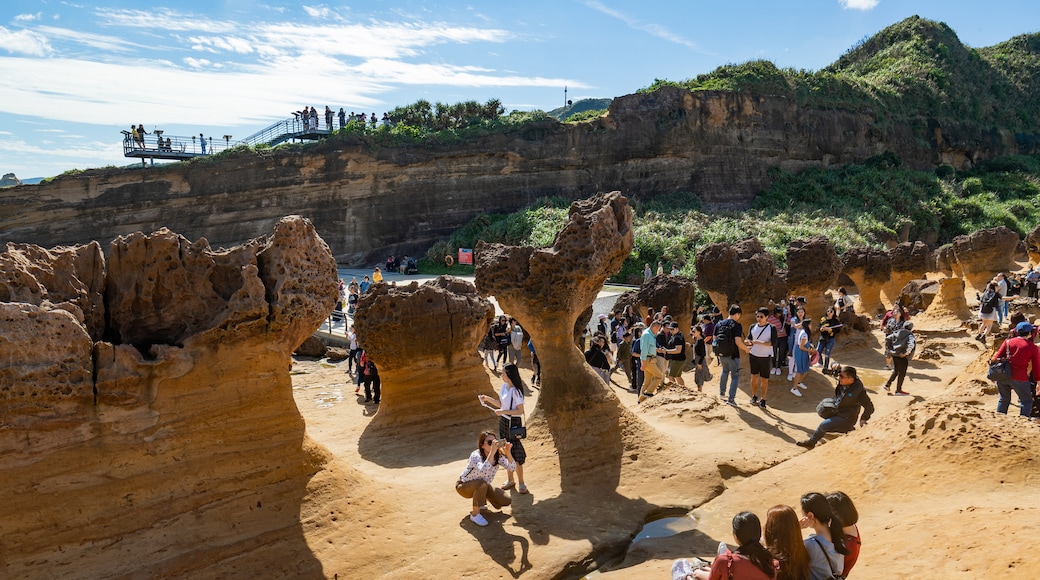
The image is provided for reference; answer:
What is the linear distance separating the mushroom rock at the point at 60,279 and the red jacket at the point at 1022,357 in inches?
357

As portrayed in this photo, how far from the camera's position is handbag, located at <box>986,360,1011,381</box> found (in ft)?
26.9

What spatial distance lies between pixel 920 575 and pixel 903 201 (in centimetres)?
4142

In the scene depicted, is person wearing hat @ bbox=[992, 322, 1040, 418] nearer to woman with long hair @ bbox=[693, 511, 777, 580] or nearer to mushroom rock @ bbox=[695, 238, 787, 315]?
woman with long hair @ bbox=[693, 511, 777, 580]

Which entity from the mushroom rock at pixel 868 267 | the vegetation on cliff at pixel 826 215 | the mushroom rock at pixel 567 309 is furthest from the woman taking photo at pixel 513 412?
the vegetation on cliff at pixel 826 215

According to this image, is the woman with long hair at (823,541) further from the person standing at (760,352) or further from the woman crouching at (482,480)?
the person standing at (760,352)

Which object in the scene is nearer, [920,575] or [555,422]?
[920,575]

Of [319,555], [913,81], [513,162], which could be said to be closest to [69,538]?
[319,555]

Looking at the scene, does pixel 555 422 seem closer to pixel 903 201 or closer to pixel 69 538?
pixel 69 538

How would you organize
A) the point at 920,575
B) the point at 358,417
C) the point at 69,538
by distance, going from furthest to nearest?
→ the point at 358,417, the point at 69,538, the point at 920,575

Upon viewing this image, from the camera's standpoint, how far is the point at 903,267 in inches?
881

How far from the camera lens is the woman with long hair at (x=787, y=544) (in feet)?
14.0

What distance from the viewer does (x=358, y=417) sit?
12453 mm

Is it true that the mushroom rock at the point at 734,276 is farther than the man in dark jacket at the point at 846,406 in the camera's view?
Yes

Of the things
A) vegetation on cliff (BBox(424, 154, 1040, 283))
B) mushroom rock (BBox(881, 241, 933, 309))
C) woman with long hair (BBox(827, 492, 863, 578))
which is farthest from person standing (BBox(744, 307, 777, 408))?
vegetation on cliff (BBox(424, 154, 1040, 283))
